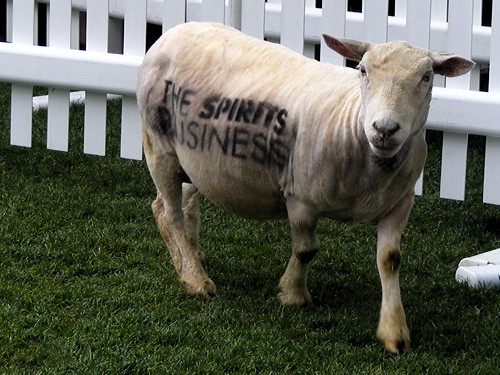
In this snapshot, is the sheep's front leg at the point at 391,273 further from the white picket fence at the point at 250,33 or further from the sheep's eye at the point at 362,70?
the white picket fence at the point at 250,33

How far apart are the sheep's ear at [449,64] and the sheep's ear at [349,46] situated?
9.7 inches

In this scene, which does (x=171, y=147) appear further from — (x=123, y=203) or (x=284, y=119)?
(x=123, y=203)

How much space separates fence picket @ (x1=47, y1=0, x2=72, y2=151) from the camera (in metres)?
6.58

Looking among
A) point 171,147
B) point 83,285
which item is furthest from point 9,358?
point 171,147

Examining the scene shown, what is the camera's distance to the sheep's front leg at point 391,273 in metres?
4.40

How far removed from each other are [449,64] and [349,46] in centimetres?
36

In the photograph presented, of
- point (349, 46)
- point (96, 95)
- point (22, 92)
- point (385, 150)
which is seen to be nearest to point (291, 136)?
point (349, 46)

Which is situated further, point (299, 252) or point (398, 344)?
point (299, 252)

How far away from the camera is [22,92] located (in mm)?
6676

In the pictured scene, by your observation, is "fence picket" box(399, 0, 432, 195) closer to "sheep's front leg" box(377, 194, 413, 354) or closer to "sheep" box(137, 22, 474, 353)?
"sheep" box(137, 22, 474, 353)

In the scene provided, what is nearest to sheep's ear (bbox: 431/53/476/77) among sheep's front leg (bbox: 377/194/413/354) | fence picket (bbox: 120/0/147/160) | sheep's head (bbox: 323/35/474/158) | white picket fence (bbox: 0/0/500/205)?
sheep's head (bbox: 323/35/474/158)

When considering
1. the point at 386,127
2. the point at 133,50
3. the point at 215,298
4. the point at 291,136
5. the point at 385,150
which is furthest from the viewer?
the point at 133,50

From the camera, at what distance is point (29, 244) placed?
5.51m

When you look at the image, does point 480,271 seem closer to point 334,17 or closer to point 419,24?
point 419,24
